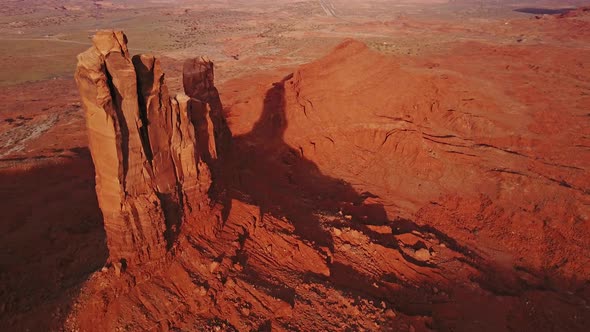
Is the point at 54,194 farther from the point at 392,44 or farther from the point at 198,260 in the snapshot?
the point at 392,44

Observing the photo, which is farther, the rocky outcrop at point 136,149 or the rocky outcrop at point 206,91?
the rocky outcrop at point 206,91

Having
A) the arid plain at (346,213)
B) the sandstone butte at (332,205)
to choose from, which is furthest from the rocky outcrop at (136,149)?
the arid plain at (346,213)

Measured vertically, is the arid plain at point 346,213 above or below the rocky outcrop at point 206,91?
below

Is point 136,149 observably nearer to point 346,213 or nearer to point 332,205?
point 346,213

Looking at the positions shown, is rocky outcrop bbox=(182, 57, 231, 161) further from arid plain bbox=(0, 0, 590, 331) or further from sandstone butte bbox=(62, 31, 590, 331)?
arid plain bbox=(0, 0, 590, 331)

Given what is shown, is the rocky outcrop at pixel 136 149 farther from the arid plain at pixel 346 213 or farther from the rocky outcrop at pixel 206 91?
the rocky outcrop at pixel 206 91

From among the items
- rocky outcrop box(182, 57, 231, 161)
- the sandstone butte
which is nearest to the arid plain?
the sandstone butte
